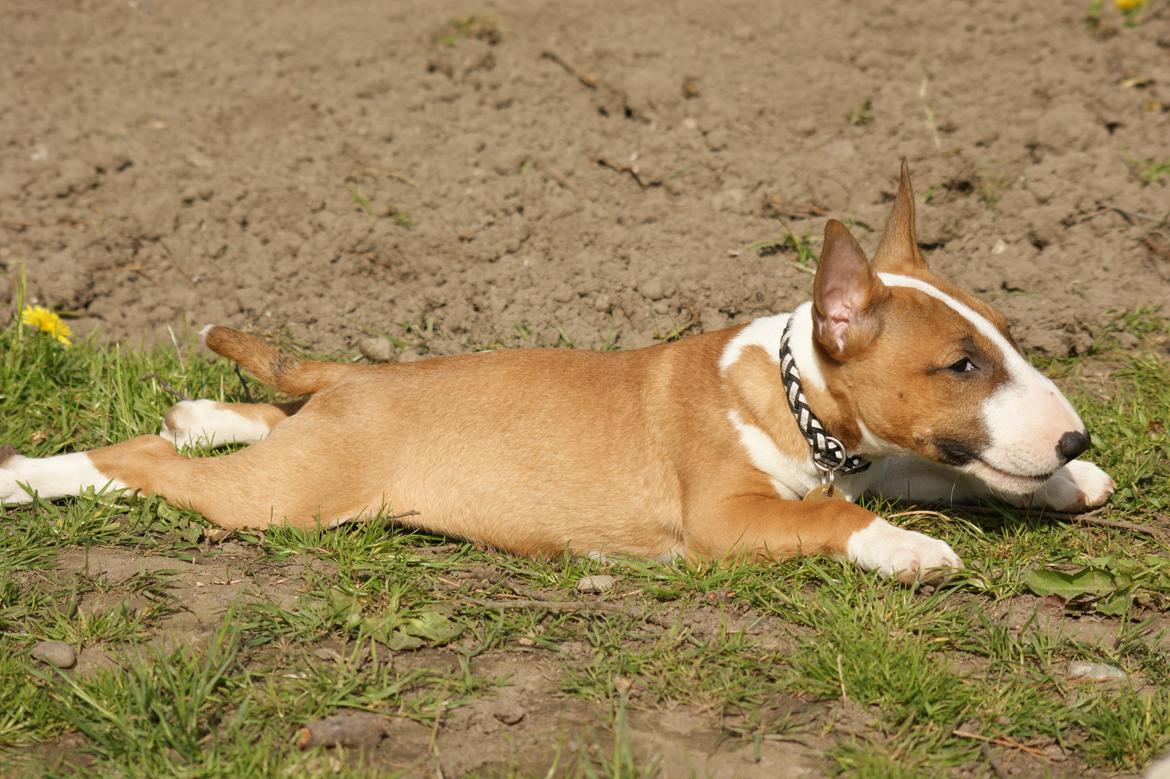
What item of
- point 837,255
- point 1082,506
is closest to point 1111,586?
point 1082,506

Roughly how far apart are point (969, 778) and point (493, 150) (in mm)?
4708

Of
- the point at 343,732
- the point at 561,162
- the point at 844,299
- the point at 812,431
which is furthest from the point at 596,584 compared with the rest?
the point at 561,162

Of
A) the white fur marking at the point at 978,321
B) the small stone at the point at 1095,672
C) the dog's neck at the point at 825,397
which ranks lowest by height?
the small stone at the point at 1095,672

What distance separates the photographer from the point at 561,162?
7.02 meters

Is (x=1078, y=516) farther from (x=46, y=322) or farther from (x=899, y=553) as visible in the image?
(x=46, y=322)

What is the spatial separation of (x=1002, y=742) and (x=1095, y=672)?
1.68 ft

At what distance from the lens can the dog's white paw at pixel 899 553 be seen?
4168 millimetres

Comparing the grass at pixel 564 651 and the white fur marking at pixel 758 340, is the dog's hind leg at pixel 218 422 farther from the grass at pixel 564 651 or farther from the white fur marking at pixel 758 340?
the white fur marking at pixel 758 340

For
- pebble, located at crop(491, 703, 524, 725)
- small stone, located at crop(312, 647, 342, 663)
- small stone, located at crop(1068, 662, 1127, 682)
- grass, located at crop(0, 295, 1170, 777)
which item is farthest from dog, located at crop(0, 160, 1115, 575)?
pebble, located at crop(491, 703, 524, 725)

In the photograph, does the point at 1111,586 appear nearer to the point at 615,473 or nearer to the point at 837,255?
the point at 837,255

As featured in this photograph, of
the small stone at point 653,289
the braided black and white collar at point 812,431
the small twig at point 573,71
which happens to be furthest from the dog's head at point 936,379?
the small twig at point 573,71

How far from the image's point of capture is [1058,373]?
18.5 ft

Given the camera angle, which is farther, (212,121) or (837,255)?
(212,121)

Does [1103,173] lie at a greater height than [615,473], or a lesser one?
greater
